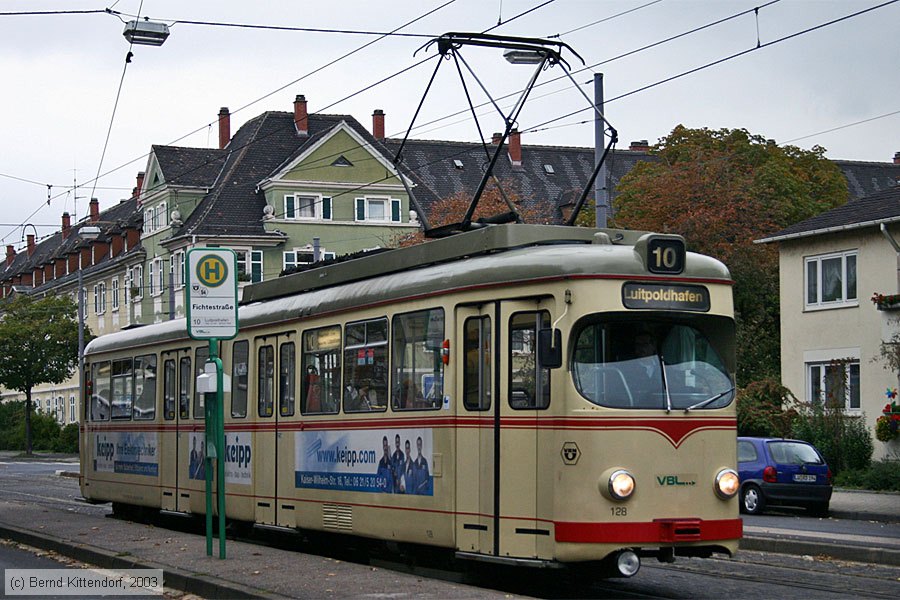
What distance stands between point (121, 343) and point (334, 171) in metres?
43.7

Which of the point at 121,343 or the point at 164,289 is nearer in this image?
the point at 121,343

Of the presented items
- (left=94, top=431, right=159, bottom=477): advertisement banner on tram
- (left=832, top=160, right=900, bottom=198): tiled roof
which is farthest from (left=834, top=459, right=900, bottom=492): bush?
(left=832, top=160, right=900, bottom=198): tiled roof

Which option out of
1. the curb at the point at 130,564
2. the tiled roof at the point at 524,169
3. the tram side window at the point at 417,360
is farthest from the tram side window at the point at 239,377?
the tiled roof at the point at 524,169

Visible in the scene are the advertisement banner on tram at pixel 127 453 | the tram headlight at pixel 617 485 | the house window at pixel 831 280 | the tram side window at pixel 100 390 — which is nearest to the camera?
the tram headlight at pixel 617 485

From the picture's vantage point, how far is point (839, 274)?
37.5 meters

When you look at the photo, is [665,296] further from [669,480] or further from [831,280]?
[831,280]

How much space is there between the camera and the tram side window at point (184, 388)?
21.2m

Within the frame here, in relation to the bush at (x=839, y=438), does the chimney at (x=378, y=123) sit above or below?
above

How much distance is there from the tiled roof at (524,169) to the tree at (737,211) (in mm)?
21501

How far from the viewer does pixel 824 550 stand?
57.3 ft

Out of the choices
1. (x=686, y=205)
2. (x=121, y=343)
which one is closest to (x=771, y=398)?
(x=686, y=205)

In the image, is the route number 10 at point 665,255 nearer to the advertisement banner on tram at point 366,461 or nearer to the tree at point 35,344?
the advertisement banner on tram at point 366,461

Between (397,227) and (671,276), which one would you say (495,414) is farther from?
(397,227)

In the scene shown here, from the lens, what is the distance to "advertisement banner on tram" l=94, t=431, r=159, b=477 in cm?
2255
